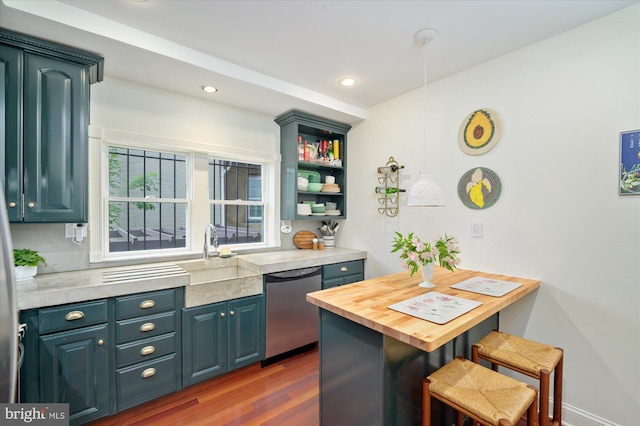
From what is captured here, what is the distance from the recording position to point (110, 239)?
2.46m

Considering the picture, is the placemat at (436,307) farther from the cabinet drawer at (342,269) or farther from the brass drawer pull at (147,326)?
the brass drawer pull at (147,326)

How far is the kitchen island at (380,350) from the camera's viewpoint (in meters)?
1.31

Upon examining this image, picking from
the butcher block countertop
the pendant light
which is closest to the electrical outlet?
the butcher block countertop

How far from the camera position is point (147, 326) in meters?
2.01

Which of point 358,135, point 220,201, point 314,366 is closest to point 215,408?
point 314,366

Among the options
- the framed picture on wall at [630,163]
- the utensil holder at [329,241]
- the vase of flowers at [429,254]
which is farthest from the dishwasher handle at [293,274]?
the framed picture on wall at [630,163]

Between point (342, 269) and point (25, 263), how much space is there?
8.27 ft

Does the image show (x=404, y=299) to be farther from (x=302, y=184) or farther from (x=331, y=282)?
(x=302, y=184)

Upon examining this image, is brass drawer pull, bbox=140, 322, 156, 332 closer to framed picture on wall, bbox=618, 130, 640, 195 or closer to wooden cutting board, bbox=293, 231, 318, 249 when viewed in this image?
wooden cutting board, bbox=293, 231, 318, 249

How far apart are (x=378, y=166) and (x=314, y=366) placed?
212 cm

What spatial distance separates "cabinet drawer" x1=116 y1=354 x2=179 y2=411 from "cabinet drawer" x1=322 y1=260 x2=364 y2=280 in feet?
4.91

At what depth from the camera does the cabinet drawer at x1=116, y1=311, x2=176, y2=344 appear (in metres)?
1.92

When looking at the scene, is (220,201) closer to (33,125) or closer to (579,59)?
(33,125)

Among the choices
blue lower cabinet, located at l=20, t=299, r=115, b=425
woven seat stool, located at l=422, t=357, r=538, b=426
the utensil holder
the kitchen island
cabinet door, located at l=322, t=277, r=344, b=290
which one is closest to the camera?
woven seat stool, located at l=422, t=357, r=538, b=426
